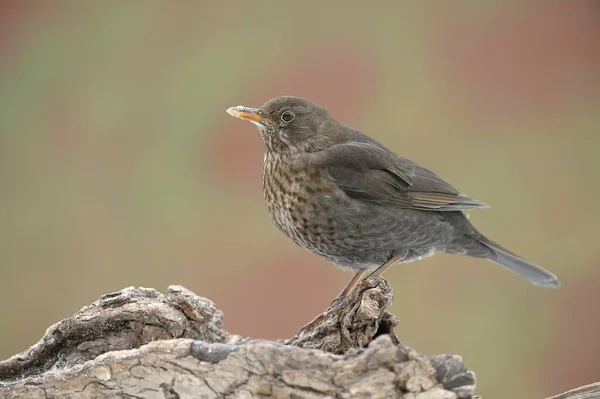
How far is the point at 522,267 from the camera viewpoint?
4008 mm

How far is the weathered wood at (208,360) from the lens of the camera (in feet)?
6.86

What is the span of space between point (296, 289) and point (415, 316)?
688mm

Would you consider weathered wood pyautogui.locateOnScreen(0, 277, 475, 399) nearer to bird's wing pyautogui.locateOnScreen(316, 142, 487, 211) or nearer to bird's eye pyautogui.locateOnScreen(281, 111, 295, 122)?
bird's wing pyautogui.locateOnScreen(316, 142, 487, 211)

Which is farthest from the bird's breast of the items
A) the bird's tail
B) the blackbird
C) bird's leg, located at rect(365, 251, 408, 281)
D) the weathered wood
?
the bird's tail

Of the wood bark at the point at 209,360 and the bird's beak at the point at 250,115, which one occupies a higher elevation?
Answer: the bird's beak at the point at 250,115

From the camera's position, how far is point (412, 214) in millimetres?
3506

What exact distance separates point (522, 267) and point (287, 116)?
1.48 metres

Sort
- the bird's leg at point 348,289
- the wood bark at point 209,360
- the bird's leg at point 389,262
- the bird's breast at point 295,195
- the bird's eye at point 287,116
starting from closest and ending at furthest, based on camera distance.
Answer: the wood bark at point 209,360, the bird's leg at point 348,289, the bird's breast at point 295,195, the bird's leg at point 389,262, the bird's eye at point 287,116

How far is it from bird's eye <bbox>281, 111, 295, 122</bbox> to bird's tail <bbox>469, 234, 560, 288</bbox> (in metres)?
1.23

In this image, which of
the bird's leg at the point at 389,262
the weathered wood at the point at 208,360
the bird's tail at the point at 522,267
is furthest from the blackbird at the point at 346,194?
the weathered wood at the point at 208,360

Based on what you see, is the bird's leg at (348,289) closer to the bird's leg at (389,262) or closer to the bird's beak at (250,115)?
the bird's leg at (389,262)

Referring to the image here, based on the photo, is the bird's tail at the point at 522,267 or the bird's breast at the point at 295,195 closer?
the bird's breast at the point at 295,195

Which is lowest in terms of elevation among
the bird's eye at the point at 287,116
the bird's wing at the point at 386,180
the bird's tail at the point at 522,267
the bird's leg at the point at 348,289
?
the bird's leg at the point at 348,289

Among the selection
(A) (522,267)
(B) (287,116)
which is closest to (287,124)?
(B) (287,116)
